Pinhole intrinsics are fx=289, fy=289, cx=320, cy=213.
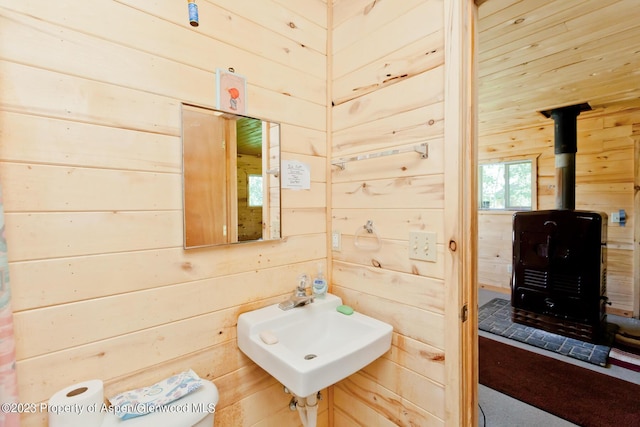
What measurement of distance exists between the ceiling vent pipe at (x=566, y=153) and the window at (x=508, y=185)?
826mm

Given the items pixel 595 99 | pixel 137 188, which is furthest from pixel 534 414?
pixel 595 99

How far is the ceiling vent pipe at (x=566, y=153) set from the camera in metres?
3.20

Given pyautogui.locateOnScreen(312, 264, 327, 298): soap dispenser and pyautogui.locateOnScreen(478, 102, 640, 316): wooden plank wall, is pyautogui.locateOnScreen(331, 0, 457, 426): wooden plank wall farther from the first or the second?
pyautogui.locateOnScreen(478, 102, 640, 316): wooden plank wall

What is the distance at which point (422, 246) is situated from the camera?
1.18m

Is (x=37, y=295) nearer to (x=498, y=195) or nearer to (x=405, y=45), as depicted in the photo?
(x=405, y=45)

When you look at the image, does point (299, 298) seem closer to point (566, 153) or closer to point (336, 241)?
point (336, 241)

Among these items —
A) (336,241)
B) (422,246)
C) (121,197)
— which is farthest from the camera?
(336,241)

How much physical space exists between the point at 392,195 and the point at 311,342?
77cm

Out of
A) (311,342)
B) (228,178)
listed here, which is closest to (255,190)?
(228,178)

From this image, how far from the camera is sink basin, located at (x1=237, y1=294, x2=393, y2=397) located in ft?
3.08

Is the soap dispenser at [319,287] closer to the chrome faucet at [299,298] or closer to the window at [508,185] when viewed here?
the chrome faucet at [299,298]

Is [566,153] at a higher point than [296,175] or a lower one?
higher

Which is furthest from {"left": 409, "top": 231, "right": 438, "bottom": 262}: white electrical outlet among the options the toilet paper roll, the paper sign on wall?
the toilet paper roll

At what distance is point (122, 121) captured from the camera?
0.96m
